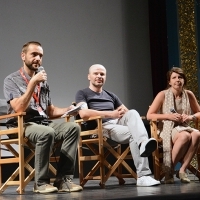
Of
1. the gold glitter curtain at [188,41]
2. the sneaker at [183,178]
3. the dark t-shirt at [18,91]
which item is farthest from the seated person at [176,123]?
the gold glitter curtain at [188,41]

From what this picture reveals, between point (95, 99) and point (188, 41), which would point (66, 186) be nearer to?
point (95, 99)

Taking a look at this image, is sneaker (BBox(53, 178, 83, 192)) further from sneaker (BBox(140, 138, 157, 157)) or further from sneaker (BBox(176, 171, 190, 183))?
sneaker (BBox(176, 171, 190, 183))

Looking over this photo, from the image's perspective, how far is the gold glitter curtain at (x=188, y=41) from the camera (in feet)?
20.4

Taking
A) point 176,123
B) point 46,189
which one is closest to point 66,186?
point 46,189

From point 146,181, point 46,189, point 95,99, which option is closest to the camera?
point 46,189

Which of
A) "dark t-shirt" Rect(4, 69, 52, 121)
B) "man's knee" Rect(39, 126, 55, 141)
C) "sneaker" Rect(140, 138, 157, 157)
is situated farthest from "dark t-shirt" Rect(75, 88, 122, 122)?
"man's knee" Rect(39, 126, 55, 141)

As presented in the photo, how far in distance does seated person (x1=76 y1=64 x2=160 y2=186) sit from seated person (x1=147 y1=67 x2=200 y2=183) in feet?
1.17

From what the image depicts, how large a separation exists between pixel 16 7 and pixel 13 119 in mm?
2234

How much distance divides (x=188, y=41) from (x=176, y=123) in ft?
7.42

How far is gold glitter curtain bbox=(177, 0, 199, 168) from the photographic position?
6207 millimetres

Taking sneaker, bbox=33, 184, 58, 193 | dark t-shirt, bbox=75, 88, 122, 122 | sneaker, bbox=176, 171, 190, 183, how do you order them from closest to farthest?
sneaker, bbox=33, 184, 58, 193 < sneaker, bbox=176, 171, 190, 183 < dark t-shirt, bbox=75, 88, 122, 122

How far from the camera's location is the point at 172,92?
4383 millimetres

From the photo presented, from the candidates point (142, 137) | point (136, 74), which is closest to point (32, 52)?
point (142, 137)

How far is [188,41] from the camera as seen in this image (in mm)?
6270
